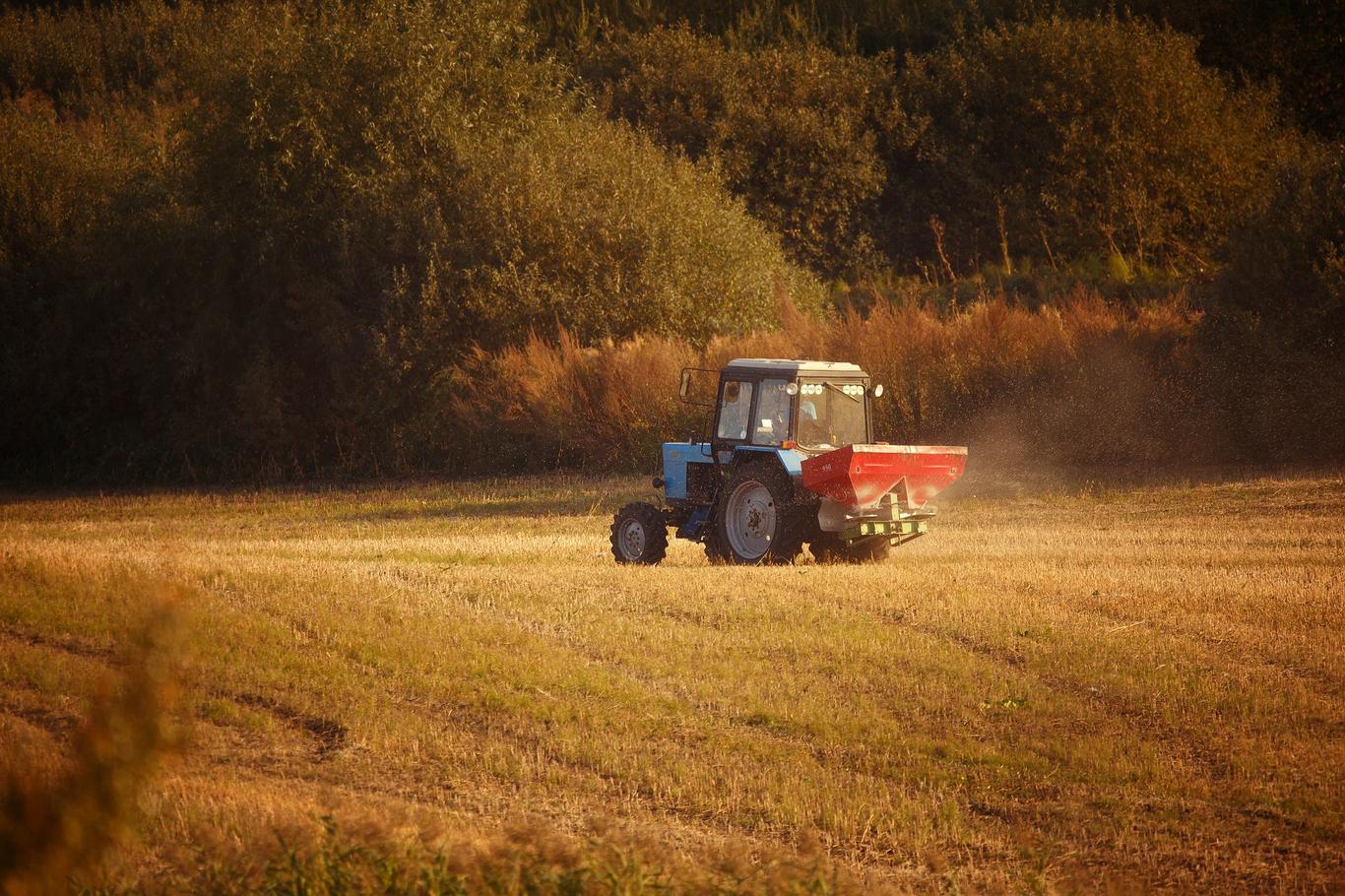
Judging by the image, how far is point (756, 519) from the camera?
44.2 ft

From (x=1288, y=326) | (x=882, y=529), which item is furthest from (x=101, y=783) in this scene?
(x=1288, y=326)

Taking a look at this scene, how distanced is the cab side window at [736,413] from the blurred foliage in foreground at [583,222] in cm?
1029

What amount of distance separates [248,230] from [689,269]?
9506mm

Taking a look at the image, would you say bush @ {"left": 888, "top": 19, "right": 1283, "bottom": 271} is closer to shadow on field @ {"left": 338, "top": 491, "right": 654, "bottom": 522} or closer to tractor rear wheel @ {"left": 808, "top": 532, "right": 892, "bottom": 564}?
shadow on field @ {"left": 338, "top": 491, "right": 654, "bottom": 522}

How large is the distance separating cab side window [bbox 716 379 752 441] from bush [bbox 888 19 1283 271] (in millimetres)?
21439

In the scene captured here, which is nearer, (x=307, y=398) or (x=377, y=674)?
(x=377, y=674)

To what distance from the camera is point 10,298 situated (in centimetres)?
3186

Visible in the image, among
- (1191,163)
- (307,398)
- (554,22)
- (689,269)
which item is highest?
(554,22)

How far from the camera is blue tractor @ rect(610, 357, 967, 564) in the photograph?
12.7 meters

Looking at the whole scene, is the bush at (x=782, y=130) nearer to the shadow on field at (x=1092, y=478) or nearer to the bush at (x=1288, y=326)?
the bush at (x=1288, y=326)

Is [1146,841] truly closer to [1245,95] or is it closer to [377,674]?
[377,674]

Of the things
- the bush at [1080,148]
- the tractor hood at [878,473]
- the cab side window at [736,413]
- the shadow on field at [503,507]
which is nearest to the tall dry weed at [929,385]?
the shadow on field at [503,507]

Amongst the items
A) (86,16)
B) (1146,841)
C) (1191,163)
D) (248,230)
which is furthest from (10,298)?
(1146,841)

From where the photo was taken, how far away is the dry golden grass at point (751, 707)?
6031 millimetres
